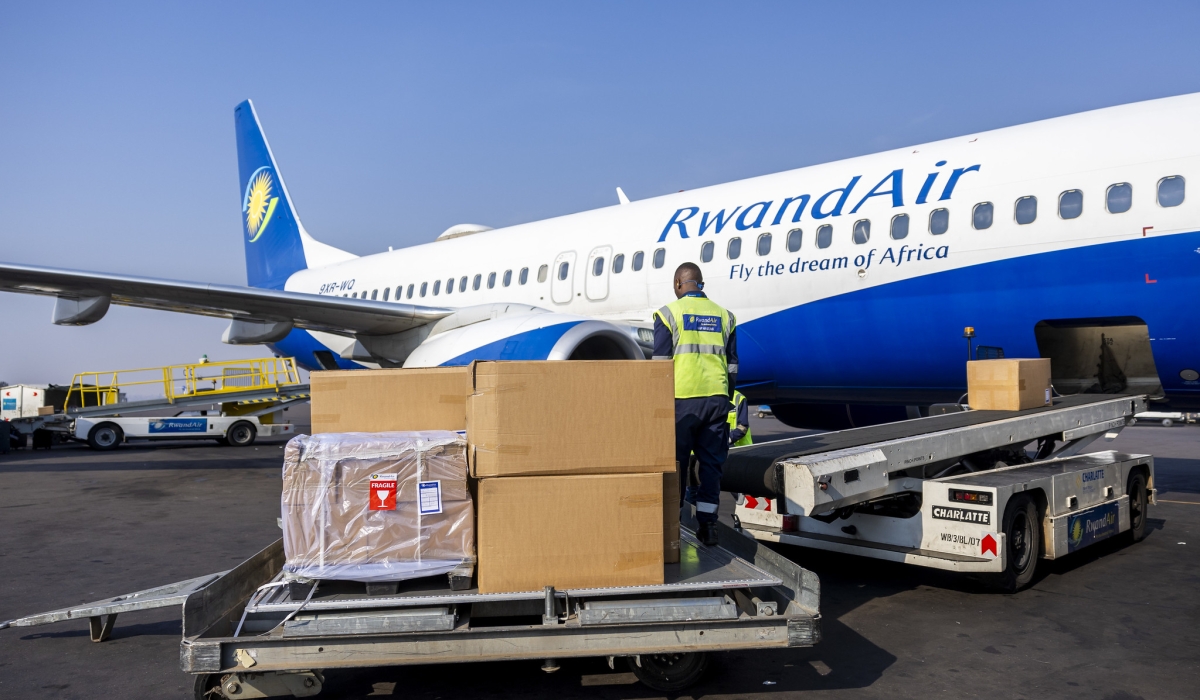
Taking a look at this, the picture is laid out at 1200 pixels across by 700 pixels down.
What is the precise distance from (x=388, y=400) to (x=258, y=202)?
16.1 m

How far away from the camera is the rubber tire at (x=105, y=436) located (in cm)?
1925

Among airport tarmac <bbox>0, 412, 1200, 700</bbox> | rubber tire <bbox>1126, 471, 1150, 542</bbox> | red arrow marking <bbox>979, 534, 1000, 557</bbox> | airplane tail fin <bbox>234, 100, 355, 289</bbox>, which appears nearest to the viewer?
airport tarmac <bbox>0, 412, 1200, 700</bbox>

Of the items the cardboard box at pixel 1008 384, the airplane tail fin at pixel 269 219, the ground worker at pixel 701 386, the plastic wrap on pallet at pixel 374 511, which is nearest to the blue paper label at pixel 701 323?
the ground worker at pixel 701 386

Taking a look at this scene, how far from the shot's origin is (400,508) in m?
3.68

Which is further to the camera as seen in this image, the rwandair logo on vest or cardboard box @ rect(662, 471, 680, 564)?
the rwandair logo on vest

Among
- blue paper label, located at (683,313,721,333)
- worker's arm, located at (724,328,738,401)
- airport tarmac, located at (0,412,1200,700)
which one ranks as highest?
blue paper label, located at (683,313,721,333)

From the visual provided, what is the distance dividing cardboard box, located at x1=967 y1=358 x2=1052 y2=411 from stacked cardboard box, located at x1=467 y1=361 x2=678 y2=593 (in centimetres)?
434

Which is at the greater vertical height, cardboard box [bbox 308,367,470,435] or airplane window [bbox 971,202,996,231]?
airplane window [bbox 971,202,996,231]

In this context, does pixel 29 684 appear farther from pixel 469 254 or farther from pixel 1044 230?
pixel 469 254

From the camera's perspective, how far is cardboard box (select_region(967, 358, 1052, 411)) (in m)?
6.89

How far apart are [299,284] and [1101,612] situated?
15895 millimetres

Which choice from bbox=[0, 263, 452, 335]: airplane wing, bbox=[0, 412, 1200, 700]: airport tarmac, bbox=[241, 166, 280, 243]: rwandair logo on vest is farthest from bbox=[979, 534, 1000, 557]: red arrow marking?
bbox=[241, 166, 280, 243]: rwandair logo on vest

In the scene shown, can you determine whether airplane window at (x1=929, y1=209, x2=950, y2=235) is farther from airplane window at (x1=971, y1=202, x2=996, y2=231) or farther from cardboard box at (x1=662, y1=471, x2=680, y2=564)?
cardboard box at (x1=662, y1=471, x2=680, y2=564)

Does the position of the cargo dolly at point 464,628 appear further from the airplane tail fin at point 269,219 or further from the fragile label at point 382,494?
the airplane tail fin at point 269,219
